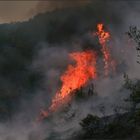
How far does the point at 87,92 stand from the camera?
88625 millimetres

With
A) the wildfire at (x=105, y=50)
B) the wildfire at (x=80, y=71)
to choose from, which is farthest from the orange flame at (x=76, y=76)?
the wildfire at (x=105, y=50)

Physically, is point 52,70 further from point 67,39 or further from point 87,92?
point 87,92

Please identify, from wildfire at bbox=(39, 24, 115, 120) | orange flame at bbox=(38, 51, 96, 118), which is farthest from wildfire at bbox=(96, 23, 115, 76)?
orange flame at bbox=(38, 51, 96, 118)

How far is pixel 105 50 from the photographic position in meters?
106

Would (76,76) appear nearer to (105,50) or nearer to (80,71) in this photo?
(80,71)

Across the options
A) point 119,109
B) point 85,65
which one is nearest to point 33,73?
point 85,65

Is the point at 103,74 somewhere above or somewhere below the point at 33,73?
below

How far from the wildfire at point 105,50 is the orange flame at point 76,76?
289 centimetres

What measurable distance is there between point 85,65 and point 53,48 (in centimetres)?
2438

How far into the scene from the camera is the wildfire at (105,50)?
102 meters

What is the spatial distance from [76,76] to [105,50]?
1228cm

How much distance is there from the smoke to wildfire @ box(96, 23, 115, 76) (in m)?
1.51

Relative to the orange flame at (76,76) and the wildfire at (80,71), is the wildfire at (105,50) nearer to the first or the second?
the wildfire at (80,71)

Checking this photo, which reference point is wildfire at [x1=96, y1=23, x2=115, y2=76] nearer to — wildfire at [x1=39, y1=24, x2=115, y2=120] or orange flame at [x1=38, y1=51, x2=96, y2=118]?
wildfire at [x1=39, y1=24, x2=115, y2=120]
